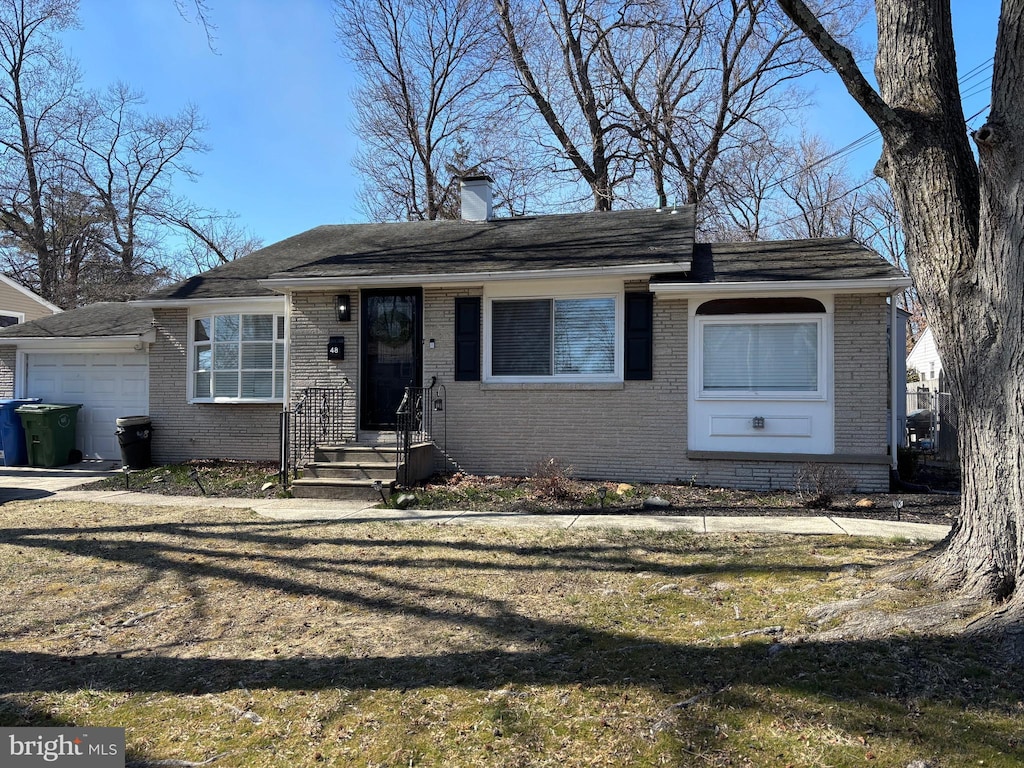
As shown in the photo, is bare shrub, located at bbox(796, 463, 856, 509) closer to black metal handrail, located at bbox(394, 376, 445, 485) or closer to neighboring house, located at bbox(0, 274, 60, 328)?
black metal handrail, located at bbox(394, 376, 445, 485)

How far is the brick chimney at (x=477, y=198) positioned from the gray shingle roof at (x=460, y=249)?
1.77 ft

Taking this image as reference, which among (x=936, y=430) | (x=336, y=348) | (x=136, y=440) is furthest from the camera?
(x=936, y=430)

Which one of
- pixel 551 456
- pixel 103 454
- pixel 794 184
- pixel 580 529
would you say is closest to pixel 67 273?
pixel 103 454

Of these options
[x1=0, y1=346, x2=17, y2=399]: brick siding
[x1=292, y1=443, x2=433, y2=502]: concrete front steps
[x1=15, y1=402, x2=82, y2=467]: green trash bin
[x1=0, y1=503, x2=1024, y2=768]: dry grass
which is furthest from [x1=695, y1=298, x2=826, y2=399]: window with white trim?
[x1=0, y1=346, x2=17, y2=399]: brick siding

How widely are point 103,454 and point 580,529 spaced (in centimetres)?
1092

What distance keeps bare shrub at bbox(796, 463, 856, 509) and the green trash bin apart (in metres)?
13.0

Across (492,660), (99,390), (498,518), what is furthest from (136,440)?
(492,660)

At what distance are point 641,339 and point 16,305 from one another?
19544mm

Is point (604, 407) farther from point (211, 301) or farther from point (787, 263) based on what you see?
point (211, 301)

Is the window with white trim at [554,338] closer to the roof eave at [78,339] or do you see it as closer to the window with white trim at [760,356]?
the window with white trim at [760,356]

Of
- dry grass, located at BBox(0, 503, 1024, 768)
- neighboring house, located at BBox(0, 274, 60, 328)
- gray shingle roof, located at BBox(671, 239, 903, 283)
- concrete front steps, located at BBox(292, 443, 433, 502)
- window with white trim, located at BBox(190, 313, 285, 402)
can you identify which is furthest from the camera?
Answer: neighboring house, located at BBox(0, 274, 60, 328)

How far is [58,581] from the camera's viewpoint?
5688 millimetres

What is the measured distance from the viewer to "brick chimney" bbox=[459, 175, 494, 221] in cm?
1441

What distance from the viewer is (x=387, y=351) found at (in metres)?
11.2
